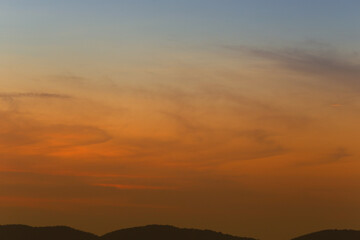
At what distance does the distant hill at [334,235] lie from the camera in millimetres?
159125

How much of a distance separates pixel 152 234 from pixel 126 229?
8.69 m

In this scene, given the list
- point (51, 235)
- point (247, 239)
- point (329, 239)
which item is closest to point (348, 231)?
point (329, 239)

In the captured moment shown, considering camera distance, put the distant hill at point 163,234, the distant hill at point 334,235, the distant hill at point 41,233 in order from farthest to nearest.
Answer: the distant hill at point 163,234, the distant hill at point 41,233, the distant hill at point 334,235

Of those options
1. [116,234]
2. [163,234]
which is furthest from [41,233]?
[163,234]

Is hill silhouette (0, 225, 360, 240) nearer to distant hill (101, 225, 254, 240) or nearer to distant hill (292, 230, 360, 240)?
distant hill (101, 225, 254, 240)

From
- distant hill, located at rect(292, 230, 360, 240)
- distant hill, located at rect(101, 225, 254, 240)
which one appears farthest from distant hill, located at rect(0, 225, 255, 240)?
distant hill, located at rect(292, 230, 360, 240)

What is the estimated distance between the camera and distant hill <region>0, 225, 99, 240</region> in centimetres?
16762

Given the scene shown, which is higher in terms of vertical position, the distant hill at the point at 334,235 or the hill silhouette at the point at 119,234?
the hill silhouette at the point at 119,234

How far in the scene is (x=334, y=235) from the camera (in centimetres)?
16012

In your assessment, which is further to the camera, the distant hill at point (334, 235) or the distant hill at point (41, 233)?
the distant hill at point (41, 233)

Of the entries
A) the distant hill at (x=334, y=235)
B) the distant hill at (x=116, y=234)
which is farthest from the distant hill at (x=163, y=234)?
the distant hill at (x=334, y=235)

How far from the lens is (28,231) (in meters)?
170

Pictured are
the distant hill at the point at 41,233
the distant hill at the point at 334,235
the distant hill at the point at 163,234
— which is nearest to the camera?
the distant hill at the point at 334,235

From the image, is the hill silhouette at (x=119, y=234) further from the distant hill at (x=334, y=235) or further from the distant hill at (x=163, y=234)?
the distant hill at (x=334, y=235)
